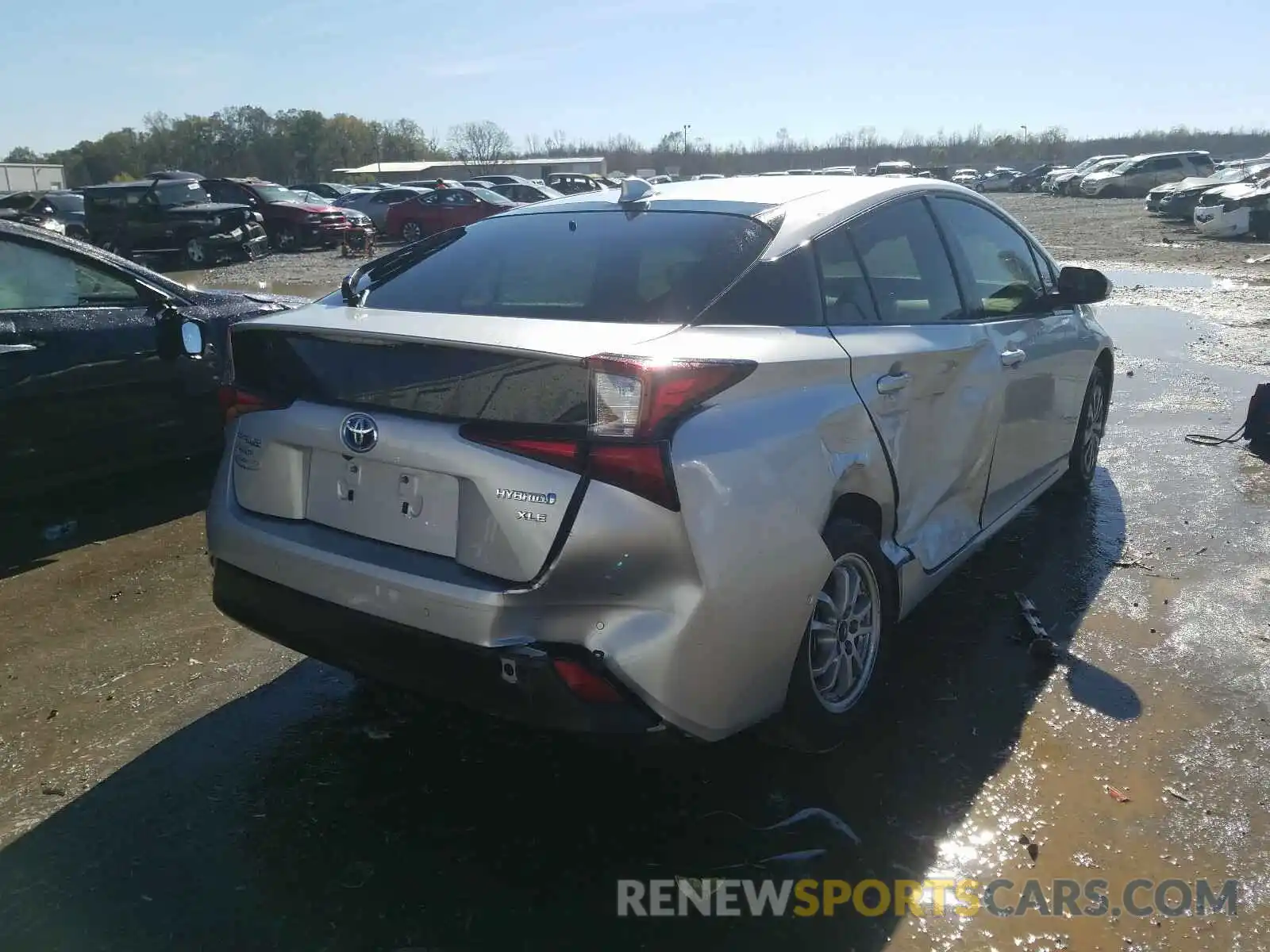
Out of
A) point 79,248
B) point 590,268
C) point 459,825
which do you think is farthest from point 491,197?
point 459,825

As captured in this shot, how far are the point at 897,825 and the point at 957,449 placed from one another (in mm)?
1418

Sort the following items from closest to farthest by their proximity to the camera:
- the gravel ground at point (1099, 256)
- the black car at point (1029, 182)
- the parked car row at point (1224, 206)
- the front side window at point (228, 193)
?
Answer: the gravel ground at point (1099, 256)
the parked car row at point (1224, 206)
the front side window at point (228, 193)
the black car at point (1029, 182)

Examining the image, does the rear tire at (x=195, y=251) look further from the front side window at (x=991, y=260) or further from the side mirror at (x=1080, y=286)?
the side mirror at (x=1080, y=286)

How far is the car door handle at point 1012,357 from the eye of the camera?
3.83 meters

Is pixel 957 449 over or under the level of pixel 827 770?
over

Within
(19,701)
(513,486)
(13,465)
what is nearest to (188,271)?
(13,465)

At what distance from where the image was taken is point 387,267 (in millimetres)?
3420

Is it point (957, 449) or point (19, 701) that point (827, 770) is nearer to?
point (957, 449)

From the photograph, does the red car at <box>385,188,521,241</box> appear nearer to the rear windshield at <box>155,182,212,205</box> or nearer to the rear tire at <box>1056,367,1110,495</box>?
the rear windshield at <box>155,182,212,205</box>

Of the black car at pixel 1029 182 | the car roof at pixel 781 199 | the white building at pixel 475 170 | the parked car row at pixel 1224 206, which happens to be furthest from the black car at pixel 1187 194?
the white building at pixel 475 170

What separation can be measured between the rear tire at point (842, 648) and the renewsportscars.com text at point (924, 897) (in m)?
0.48

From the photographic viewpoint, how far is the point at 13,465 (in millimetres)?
4668

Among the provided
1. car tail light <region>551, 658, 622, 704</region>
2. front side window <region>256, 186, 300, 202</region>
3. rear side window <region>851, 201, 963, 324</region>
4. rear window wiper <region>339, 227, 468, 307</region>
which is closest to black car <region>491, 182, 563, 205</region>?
front side window <region>256, 186, 300, 202</region>

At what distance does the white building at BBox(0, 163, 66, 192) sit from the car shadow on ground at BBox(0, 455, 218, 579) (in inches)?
2609
